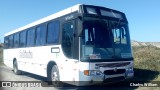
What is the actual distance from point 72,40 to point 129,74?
8.69ft

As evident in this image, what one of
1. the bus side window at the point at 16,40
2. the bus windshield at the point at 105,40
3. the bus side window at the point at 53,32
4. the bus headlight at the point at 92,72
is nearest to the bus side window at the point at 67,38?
the bus side window at the point at 53,32

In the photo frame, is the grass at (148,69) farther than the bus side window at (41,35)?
Yes

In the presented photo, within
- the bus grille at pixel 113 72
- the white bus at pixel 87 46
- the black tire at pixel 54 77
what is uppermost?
the white bus at pixel 87 46

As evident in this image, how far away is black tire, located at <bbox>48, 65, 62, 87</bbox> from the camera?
11047 mm

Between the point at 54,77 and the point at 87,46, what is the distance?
289 cm

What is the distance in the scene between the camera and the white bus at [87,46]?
9.11 metres

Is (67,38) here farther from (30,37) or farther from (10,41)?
(10,41)

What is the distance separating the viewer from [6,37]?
69.9 ft

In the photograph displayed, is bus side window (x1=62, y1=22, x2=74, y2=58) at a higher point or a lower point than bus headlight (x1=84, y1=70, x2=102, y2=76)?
higher

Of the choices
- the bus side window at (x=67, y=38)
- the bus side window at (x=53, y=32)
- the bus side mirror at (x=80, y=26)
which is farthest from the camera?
the bus side window at (x=53, y=32)

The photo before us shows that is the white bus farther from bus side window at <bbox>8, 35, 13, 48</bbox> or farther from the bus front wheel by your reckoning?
bus side window at <bbox>8, 35, 13, 48</bbox>

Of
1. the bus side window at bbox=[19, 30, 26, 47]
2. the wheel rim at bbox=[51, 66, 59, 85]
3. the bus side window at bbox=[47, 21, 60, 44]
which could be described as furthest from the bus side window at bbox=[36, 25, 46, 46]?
the bus side window at bbox=[19, 30, 26, 47]

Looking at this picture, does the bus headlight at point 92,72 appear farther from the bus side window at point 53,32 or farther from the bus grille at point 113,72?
the bus side window at point 53,32

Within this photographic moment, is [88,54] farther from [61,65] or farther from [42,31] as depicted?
[42,31]
